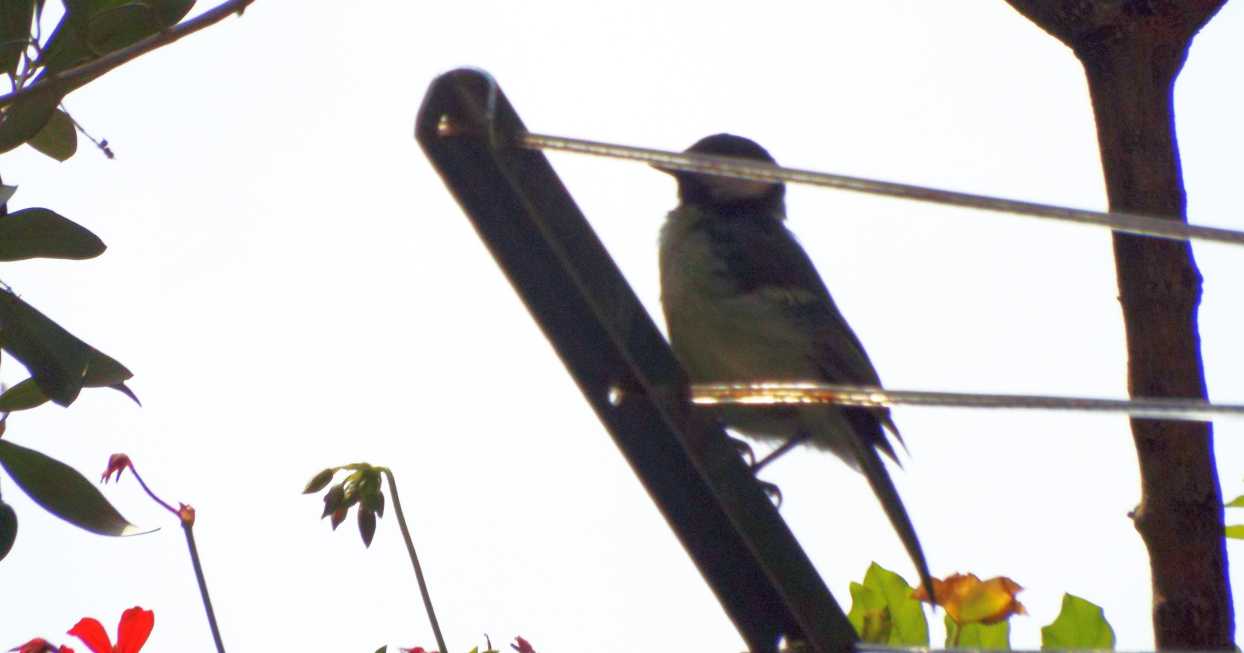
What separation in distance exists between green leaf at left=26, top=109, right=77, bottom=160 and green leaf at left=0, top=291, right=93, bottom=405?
63 cm

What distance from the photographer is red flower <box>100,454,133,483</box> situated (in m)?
2.62

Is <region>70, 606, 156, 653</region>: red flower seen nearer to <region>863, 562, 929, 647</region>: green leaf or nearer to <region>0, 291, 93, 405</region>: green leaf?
<region>0, 291, 93, 405</region>: green leaf

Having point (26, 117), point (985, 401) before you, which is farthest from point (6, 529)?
point (985, 401)

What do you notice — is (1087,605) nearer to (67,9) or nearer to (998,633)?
(998,633)

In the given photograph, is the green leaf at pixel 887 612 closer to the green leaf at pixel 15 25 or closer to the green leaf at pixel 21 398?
the green leaf at pixel 21 398

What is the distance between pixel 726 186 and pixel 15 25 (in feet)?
9.39

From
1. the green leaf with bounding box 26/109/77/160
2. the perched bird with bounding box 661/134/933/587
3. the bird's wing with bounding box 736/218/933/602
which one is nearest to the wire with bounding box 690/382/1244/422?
the green leaf with bounding box 26/109/77/160

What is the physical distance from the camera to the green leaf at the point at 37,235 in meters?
2.38

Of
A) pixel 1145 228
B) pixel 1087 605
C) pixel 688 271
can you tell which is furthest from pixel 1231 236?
pixel 688 271

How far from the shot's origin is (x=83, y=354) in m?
2.42

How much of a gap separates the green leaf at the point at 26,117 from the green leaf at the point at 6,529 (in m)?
0.55

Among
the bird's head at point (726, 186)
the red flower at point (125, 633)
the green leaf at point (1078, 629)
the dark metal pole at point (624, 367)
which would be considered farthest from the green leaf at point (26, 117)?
the bird's head at point (726, 186)

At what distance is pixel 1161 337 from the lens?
7.60 ft

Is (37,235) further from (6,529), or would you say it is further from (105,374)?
(6,529)
